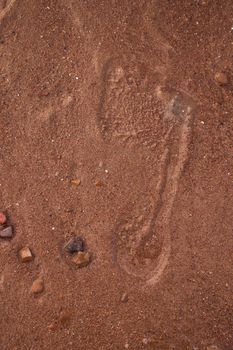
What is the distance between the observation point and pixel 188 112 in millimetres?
3066

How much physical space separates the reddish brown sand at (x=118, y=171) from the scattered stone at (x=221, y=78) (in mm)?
26

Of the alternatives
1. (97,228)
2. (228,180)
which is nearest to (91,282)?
(97,228)

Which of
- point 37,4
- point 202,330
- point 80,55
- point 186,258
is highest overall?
point 37,4

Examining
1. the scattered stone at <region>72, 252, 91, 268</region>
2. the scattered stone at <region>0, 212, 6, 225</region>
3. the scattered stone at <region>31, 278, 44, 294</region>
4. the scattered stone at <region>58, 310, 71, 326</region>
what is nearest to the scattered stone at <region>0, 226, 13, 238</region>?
the scattered stone at <region>0, 212, 6, 225</region>

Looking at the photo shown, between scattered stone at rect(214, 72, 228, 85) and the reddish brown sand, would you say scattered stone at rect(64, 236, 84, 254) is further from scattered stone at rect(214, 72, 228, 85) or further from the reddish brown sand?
scattered stone at rect(214, 72, 228, 85)

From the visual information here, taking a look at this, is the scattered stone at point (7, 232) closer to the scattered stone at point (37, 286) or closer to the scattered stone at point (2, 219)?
the scattered stone at point (2, 219)

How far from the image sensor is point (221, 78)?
306cm

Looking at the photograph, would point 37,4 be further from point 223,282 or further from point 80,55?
point 223,282

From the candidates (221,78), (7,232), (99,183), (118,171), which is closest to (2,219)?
(7,232)

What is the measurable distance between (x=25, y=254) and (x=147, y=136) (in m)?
1.05

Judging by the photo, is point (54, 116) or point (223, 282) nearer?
point (223, 282)

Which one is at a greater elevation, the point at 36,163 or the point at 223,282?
the point at 36,163

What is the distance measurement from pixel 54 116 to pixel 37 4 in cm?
77

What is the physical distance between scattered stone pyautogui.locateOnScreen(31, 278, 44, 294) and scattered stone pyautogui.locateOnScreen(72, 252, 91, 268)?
0.24m
